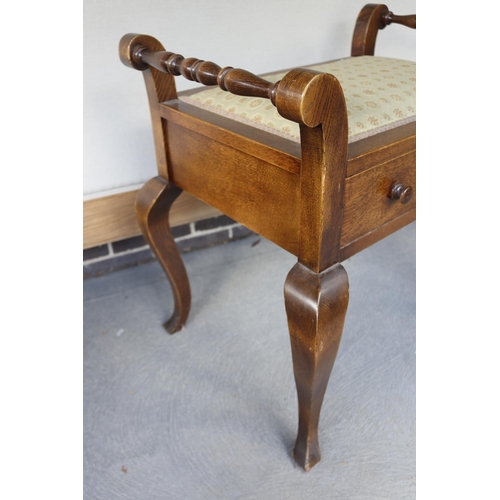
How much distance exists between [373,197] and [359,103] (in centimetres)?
13

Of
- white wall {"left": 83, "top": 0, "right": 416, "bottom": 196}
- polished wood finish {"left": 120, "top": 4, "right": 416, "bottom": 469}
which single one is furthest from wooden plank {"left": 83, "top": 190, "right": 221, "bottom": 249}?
polished wood finish {"left": 120, "top": 4, "right": 416, "bottom": 469}

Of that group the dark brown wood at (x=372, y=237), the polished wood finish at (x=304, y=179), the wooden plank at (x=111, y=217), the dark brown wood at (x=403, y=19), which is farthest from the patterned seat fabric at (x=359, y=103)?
the wooden plank at (x=111, y=217)

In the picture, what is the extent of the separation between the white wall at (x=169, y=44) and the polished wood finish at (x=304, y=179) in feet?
0.95

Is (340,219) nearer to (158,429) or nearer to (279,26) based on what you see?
(158,429)

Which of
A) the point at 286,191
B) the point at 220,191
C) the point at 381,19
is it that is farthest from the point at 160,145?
the point at 381,19

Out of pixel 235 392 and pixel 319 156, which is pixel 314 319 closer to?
pixel 319 156

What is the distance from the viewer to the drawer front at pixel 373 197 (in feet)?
1.90

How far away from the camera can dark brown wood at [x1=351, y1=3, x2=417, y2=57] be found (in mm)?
1003

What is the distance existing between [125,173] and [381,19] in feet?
2.15

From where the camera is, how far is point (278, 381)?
33.5 inches

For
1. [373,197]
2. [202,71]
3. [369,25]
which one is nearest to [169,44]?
[369,25]

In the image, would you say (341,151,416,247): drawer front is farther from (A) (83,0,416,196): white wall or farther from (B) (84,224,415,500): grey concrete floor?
(A) (83,0,416,196): white wall

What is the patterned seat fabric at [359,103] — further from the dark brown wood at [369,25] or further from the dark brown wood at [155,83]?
the dark brown wood at [369,25]

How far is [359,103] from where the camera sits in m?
0.64
